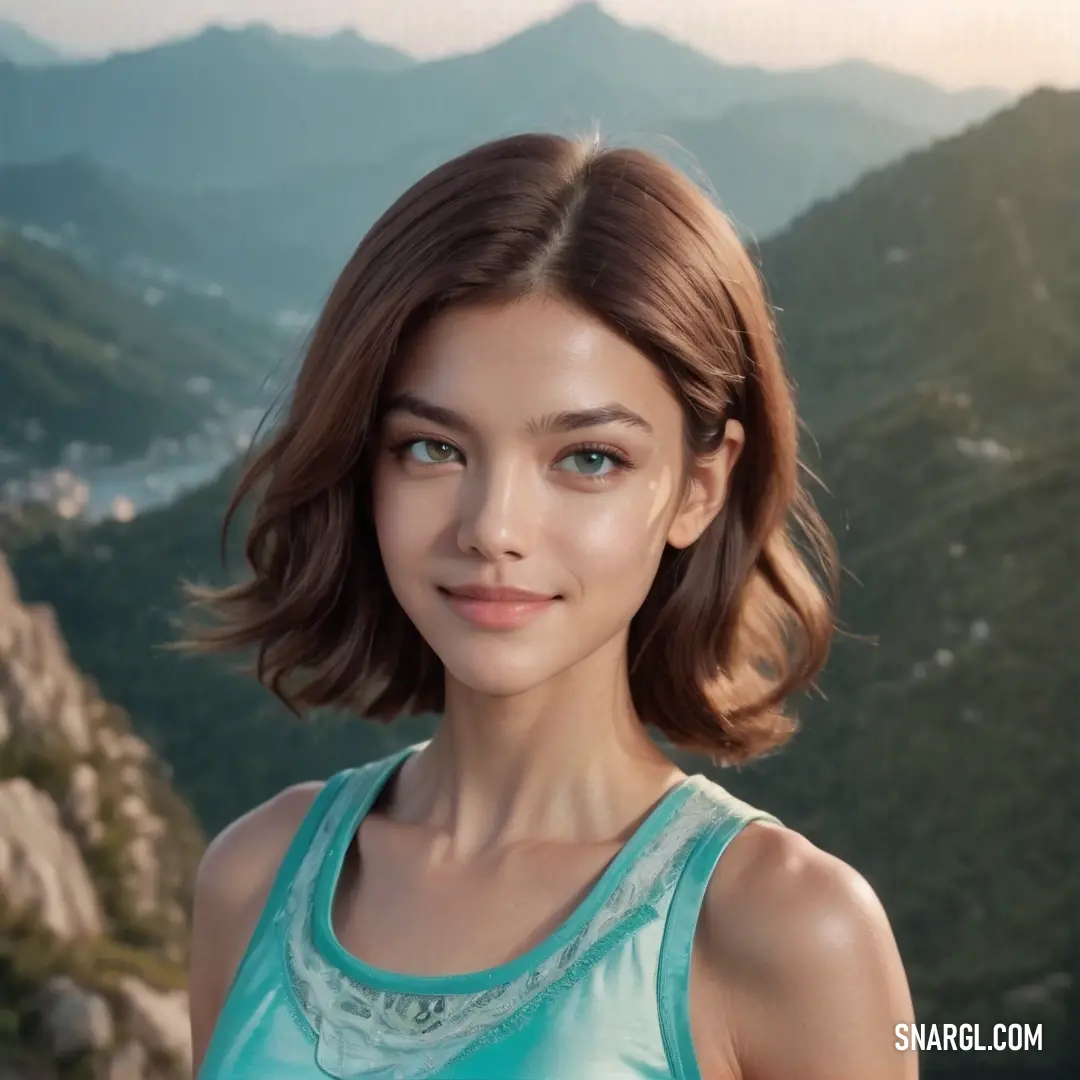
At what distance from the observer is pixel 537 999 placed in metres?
1.24

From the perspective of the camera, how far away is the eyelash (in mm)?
1247

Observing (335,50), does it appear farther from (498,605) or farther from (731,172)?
(498,605)

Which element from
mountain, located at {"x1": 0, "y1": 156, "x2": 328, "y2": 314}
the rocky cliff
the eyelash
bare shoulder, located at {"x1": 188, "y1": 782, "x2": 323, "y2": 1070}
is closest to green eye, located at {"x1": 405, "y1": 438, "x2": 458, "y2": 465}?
the eyelash

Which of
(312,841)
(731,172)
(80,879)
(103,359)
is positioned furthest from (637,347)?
(103,359)

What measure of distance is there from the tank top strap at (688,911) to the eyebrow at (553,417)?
35 cm

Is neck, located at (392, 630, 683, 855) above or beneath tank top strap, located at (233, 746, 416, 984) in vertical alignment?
above

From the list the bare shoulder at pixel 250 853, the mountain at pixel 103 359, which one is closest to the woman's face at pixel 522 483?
the bare shoulder at pixel 250 853

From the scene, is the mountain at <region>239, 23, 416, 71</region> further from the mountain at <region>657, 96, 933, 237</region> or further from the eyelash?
the eyelash

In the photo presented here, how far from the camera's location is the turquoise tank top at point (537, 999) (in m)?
1.20

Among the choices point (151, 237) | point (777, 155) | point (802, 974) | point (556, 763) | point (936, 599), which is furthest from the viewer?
point (151, 237)

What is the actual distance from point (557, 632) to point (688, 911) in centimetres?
27

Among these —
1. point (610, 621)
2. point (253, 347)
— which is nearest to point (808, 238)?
point (253, 347)

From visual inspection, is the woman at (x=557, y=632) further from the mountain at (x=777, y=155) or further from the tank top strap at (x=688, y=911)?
the mountain at (x=777, y=155)

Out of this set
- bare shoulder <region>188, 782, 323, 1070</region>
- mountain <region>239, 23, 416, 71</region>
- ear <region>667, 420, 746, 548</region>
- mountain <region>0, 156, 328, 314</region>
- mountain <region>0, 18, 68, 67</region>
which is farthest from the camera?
mountain <region>0, 156, 328, 314</region>
